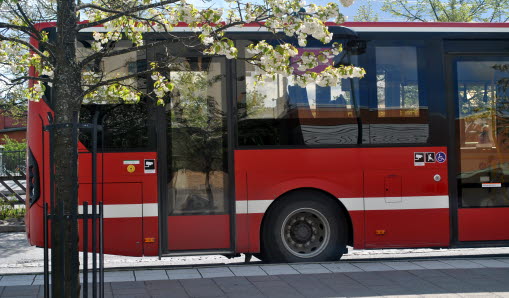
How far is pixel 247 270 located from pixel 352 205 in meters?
1.90

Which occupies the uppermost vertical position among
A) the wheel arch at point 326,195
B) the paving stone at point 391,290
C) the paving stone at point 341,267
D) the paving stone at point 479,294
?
the wheel arch at point 326,195

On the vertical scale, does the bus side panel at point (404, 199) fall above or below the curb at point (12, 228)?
above

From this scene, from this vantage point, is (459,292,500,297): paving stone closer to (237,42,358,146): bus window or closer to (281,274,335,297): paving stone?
(281,274,335,297): paving stone

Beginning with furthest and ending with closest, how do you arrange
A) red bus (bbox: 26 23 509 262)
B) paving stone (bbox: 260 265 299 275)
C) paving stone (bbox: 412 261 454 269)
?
red bus (bbox: 26 23 509 262) < paving stone (bbox: 412 261 454 269) < paving stone (bbox: 260 265 299 275)

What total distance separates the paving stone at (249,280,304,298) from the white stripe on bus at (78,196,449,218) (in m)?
1.70

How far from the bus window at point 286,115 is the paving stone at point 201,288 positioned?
224 centimetres

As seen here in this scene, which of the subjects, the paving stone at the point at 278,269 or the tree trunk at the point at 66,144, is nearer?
the tree trunk at the point at 66,144

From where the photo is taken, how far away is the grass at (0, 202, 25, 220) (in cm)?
1628

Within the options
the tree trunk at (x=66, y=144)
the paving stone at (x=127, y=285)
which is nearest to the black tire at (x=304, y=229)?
the paving stone at (x=127, y=285)

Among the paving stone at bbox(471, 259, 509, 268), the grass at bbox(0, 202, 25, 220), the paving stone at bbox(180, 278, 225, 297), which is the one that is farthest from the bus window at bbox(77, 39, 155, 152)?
the grass at bbox(0, 202, 25, 220)

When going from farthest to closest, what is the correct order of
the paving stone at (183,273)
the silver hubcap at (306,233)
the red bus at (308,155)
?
the silver hubcap at (306,233)
the red bus at (308,155)
the paving stone at (183,273)

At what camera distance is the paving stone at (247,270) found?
798 centimetres

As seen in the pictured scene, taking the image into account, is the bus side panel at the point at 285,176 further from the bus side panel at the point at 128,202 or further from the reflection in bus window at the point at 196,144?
the bus side panel at the point at 128,202

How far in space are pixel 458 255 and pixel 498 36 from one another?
11.7 feet
